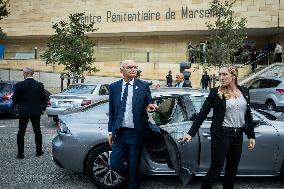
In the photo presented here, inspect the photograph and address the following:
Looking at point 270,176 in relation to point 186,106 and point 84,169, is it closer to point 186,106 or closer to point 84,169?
point 186,106

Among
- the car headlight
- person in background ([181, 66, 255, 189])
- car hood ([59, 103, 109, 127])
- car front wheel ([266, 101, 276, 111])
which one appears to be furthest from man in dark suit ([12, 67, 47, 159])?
car front wheel ([266, 101, 276, 111])

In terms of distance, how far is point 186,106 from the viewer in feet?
19.7

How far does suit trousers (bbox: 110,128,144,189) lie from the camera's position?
16.2 ft

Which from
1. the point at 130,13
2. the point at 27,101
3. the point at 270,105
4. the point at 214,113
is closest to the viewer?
the point at 214,113

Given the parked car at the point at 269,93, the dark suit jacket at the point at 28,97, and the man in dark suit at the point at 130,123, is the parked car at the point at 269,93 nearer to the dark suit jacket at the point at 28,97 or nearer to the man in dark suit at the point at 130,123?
the dark suit jacket at the point at 28,97

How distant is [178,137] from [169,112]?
56 centimetres

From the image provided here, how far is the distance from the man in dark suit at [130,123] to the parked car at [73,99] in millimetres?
7757

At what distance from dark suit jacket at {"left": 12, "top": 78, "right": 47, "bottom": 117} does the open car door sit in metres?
3.06

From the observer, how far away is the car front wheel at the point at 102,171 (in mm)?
5969

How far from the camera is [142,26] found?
33531 millimetres

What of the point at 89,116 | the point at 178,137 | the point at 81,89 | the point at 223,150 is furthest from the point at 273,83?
the point at 223,150

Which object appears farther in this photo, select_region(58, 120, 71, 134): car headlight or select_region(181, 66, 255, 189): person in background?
select_region(58, 120, 71, 134): car headlight

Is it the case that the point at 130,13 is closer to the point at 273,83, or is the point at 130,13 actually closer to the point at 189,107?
the point at 273,83

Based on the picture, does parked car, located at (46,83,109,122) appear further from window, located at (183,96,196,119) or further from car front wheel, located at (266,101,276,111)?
window, located at (183,96,196,119)
